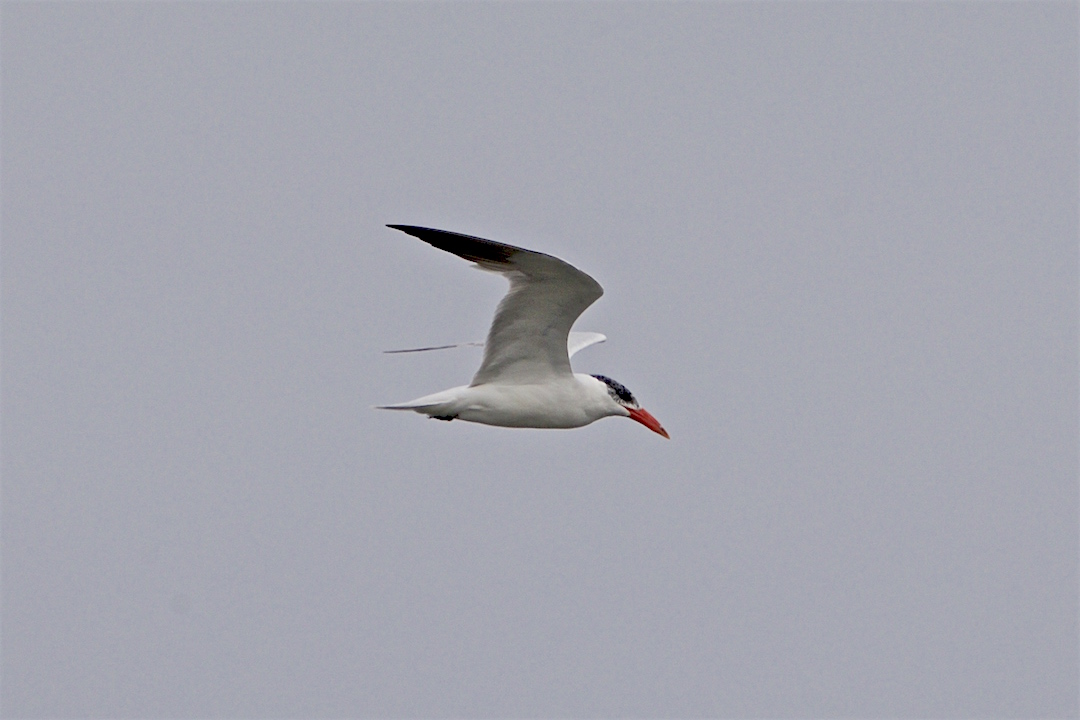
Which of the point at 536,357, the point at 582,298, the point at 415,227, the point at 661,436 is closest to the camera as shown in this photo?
the point at 415,227

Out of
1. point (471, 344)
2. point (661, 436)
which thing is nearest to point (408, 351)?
point (471, 344)

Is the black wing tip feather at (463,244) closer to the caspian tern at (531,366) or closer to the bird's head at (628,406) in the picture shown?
the caspian tern at (531,366)

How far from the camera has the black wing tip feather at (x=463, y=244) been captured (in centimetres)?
955

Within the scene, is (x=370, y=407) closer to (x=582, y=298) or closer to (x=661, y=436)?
(x=582, y=298)

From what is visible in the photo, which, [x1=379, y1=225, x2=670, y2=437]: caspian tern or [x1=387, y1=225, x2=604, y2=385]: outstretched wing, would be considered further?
[x1=379, y1=225, x2=670, y2=437]: caspian tern

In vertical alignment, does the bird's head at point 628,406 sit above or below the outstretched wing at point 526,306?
below

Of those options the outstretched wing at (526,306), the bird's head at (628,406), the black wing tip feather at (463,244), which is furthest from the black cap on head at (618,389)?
the black wing tip feather at (463,244)

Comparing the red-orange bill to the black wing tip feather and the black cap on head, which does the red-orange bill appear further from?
the black wing tip feather

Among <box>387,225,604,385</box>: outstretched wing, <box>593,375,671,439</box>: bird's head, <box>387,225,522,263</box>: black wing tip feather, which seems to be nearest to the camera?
<box>387,225,522,263</box>: black wing tip feather

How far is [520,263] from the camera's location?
386 inches

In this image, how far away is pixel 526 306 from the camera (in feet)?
33.9

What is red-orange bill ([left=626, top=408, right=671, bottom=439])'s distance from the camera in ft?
38.6

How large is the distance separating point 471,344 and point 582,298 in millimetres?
1976

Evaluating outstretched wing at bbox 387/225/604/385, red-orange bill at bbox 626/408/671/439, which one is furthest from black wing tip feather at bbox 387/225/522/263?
red-orange bill at bbox 626/408/671/439
